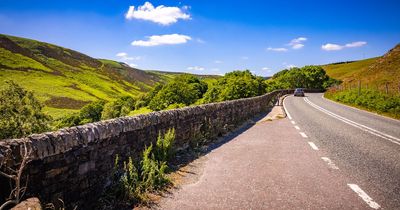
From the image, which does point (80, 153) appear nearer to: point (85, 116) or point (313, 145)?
point (313, 145)

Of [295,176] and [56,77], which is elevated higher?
[56,77]

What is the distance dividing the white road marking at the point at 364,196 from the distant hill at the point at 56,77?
3135 inches

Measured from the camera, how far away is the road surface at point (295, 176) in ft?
15.5

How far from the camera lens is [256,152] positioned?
8.62m

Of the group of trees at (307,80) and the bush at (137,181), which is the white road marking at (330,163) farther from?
the group of trees at (307,80)

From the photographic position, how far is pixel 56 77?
12381 centimetres

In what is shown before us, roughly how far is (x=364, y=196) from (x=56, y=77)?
135113 mm

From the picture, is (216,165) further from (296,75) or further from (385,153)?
(296,75)

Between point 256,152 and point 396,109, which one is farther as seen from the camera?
point 396,109

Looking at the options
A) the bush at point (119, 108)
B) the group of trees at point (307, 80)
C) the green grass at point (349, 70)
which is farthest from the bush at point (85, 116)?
the green grass at point (349, 70)

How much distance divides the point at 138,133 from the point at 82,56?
20513 centimetres

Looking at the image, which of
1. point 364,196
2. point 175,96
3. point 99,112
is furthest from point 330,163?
point 99,112

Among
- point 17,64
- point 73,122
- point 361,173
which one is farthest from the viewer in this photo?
point 17,64

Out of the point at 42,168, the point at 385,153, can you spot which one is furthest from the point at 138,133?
the point at 385,153
